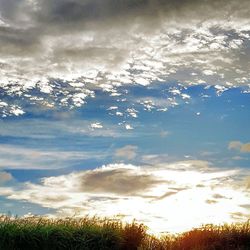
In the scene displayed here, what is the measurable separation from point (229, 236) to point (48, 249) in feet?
23.9

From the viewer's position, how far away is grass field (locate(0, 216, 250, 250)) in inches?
886

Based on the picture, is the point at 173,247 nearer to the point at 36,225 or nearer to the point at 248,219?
the point at 248,219

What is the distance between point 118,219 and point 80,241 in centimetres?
212

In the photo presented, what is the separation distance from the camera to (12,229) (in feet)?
75.2

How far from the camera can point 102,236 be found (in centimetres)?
2297

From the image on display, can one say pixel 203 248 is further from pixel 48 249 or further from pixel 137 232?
pixel 48 249

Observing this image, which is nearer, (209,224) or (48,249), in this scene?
(48,249)

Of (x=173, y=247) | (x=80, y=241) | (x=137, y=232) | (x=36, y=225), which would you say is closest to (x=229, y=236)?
(x=173, y=247)

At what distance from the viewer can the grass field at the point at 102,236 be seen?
22.5m

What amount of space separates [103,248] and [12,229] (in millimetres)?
3741

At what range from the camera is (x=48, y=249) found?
22.3m

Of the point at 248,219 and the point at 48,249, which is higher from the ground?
the point at 248,219

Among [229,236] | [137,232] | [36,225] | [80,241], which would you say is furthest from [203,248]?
[36,225]

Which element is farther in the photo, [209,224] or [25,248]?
[209,224]
